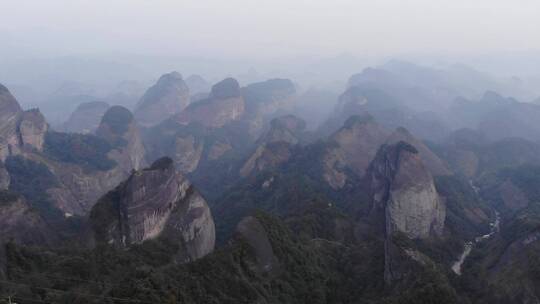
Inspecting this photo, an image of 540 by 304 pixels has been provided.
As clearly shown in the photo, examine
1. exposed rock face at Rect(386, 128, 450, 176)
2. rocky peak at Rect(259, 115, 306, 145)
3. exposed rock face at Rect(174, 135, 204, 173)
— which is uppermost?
exposed rock face at Rect(386, 128, 450, 176)

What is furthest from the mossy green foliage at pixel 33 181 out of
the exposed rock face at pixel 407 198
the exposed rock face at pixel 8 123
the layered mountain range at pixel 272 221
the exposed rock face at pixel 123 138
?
the exposed rock face at pixel 407 198

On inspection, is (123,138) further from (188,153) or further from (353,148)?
(353,148)

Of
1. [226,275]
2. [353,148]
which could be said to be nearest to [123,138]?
[353,148]

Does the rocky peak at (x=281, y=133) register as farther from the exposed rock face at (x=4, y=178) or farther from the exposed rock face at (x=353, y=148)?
the exposed rock face at (x=4, y=178)

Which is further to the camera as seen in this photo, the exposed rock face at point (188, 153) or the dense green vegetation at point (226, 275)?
the exposed rock face at point (188, 153)

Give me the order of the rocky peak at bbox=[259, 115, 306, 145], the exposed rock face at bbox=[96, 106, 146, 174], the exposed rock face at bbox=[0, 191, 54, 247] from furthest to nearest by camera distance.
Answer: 1. the rocky peak at bbox=[259, 115, 306, 145]
2. the exposed rock face at bbox=[96, 106, 146, 174]
3. the exposed rock face at bbox=[0, 191, 54, 247]

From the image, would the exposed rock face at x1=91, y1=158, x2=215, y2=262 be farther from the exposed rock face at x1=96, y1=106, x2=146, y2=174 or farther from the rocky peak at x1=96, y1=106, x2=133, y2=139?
the rocky peak at x1=96, y1=106, x2=133, y2=139

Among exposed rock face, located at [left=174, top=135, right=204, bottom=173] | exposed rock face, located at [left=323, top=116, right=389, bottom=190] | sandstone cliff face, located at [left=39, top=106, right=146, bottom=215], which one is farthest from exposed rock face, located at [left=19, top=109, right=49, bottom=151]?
exposed rock face, located at [left=323, top=116, right=389, bottom=190]
